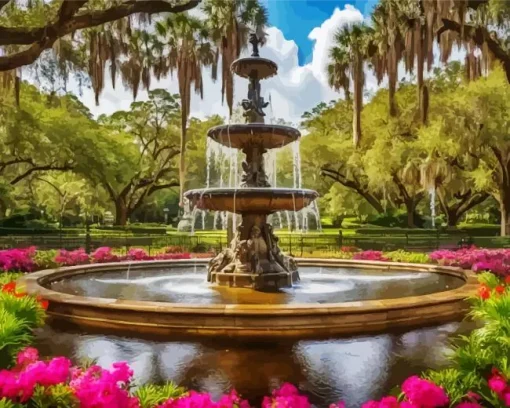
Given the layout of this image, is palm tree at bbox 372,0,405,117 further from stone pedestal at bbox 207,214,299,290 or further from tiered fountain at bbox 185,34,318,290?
stone pedestal at bbox 207,214,299,290

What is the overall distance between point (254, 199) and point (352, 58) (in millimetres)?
21903

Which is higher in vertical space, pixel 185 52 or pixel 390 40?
pixel 185 52

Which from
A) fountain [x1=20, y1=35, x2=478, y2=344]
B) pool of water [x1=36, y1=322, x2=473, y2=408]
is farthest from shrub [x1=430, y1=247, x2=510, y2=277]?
pool of water [x1=36, y1=322, x2=473, y2=408]

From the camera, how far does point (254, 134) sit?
12.6m

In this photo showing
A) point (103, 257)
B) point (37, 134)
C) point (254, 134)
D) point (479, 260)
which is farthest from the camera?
point (37, 134)

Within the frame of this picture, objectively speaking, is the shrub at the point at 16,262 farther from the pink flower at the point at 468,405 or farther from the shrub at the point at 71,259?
the pink flower at the point at 468,405

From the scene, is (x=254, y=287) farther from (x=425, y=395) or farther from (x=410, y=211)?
(x=410, y=211)

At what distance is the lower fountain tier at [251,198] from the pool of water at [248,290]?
1794mm

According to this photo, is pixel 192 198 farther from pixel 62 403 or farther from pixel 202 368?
pixel 62 403

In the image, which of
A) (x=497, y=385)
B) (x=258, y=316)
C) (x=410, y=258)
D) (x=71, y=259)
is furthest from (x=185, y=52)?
(x=497, y=385)

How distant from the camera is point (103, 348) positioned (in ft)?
24.5

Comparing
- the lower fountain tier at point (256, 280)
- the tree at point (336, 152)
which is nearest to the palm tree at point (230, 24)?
the tree at point (336, 152)

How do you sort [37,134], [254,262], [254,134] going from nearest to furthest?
[254,134] → [254,262] → [37,134]

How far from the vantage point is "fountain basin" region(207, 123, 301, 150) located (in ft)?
40.7
